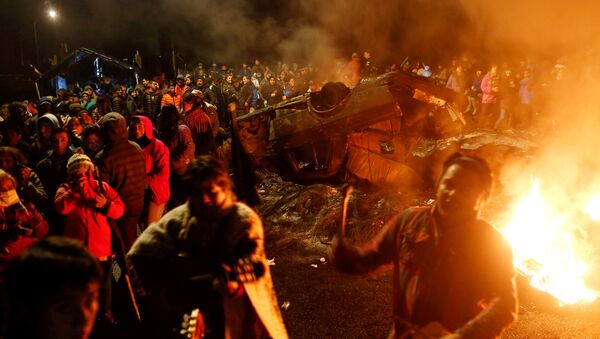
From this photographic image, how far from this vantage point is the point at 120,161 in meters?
4.59

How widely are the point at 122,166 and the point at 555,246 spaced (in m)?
5.33

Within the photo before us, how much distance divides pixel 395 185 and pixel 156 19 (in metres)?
19.4

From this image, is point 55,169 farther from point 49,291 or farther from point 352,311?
point 49,291

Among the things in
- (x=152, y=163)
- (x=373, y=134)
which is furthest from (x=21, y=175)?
(x=373, y=134)

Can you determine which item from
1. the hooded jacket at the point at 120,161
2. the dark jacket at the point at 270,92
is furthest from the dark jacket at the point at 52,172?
the dark jacket at the point at 270,92

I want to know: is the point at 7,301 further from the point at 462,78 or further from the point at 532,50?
the point at 532,50

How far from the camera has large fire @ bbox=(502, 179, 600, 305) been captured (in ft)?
15.7

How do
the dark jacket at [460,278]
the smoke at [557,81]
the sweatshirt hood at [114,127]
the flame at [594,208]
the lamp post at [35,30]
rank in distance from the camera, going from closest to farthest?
the dark jacket at [460,278] < the sweatshirt hood at [114,127] < the flame at [594,208] < the smoke at [557,81] < the lamp post at [35,30]

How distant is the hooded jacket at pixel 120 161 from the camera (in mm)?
4535

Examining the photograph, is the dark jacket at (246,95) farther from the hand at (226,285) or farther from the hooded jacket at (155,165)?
the hand at (226,285)

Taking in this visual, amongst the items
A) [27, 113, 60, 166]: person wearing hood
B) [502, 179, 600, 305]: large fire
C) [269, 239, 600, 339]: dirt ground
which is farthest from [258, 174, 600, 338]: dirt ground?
[27, 113, 60, 166]: person wearing hood

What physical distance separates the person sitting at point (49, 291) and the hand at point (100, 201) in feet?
8.49

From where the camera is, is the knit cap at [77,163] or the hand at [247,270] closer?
the hand at [247,270]

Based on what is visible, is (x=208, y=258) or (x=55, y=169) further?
(x=55, y=169)
